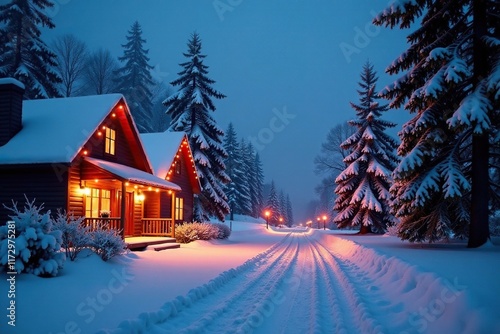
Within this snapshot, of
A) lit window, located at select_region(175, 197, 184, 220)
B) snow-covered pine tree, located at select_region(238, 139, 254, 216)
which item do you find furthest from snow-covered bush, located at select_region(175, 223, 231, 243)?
snow-covered pine tree, located at select_region(238, 139, 254, 216)

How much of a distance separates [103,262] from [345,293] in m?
6.47

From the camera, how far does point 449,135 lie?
1316 cm

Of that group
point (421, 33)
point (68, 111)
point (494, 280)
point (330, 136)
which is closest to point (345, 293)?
point (494, 280)

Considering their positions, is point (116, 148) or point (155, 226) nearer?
point (116, 148)

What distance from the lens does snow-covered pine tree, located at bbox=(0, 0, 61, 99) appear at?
26031 mm

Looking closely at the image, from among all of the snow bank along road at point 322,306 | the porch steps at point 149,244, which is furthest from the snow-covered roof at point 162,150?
the snow bank along road at point 322,306

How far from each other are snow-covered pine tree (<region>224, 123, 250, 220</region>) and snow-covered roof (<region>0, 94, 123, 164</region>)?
39864 mm

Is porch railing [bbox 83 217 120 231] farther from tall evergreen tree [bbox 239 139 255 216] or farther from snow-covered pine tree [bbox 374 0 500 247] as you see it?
tall evergreen tree [bbox 239 139 255 216]

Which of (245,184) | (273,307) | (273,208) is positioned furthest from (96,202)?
(273,208)

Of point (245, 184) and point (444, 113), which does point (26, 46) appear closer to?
point (444, 113)

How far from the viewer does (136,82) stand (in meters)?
45.7

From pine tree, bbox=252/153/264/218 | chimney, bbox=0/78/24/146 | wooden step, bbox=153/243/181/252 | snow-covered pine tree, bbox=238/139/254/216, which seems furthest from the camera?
pine tree, bbox=252/153/264/218

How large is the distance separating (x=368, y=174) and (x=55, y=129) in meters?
21.2

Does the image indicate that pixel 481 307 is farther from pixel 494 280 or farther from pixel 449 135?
pixel 449 135
